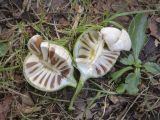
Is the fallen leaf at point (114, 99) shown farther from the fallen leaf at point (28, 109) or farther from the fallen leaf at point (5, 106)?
the fallen leaf at point (5, 106)

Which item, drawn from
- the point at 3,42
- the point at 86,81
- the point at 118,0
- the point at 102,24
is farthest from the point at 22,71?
the point at 118,0

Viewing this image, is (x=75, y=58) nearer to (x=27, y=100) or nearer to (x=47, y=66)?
(x=47, y=66)

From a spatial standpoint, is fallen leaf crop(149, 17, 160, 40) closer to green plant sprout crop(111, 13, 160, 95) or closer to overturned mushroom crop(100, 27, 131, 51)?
green plant sprout crop(111, 13, 160, 95)

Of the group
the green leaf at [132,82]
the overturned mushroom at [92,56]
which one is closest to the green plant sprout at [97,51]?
the overturned mushroom at [92,56]

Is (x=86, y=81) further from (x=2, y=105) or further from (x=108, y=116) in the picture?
(x=2, y=105)

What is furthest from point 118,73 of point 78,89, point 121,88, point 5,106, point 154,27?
point 5,106

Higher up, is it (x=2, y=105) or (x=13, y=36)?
(x=13, y=36)
